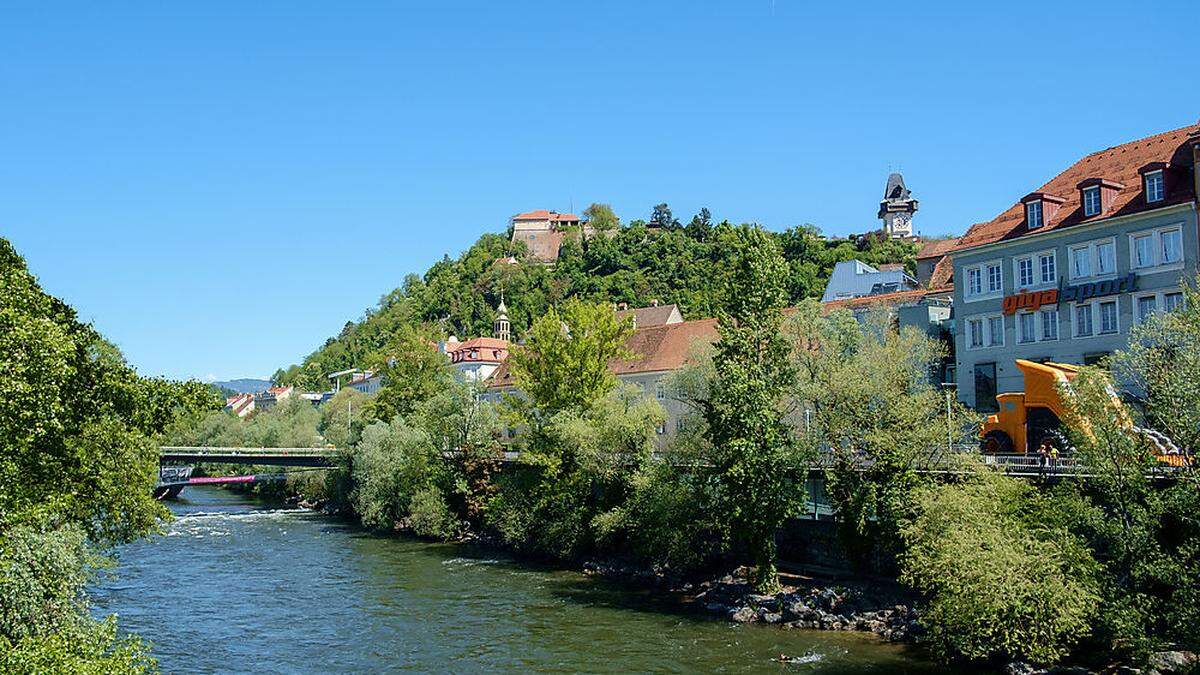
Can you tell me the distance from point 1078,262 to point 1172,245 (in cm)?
377

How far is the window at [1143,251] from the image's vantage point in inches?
1474

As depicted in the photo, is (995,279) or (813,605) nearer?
(813,605)

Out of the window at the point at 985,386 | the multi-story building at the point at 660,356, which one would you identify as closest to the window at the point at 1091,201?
the window at the point at 985,386

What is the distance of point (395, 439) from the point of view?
61.7 meters

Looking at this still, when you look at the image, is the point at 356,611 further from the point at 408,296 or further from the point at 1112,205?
the point at 408,296

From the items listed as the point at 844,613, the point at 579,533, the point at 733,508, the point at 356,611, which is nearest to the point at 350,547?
the point at 579,533

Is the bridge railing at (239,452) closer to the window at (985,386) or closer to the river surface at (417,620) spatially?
the river surface at (417,620)

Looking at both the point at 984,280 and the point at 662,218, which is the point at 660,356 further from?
the point at 662,218

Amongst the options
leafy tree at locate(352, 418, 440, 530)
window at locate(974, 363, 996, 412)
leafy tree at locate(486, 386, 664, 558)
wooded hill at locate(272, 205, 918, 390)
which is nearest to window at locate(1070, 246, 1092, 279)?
window at locate(974, 363, 996, 412)

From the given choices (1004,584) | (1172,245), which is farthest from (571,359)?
(1004,584)

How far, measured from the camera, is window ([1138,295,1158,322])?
37.4 meters

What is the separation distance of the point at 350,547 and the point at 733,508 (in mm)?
25409

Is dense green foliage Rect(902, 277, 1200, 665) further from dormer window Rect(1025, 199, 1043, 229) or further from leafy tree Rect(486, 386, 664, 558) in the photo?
leafy tree Rect(486, 386, 664, 558)

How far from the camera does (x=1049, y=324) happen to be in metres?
41.2
